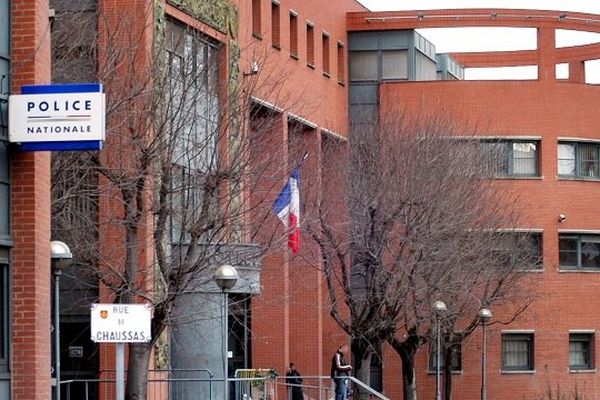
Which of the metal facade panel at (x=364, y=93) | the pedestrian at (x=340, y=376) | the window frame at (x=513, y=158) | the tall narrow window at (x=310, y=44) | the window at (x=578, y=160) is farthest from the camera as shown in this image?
the window at (x=578, y=160)

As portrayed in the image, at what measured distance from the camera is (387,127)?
4816cm

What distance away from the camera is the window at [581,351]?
203 feet

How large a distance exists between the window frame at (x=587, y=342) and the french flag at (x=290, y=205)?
24625mm

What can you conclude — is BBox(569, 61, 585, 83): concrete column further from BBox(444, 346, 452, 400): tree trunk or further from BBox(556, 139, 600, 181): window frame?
BBox(444, 346, 452, 400): tree trunk

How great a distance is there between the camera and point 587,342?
62281 millimetres

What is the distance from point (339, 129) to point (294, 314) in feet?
21.3

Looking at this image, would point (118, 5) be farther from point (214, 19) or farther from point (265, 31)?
point (265, 31)

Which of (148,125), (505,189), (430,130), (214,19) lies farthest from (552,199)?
(148,125)

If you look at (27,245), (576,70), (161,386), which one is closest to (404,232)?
(161,386)

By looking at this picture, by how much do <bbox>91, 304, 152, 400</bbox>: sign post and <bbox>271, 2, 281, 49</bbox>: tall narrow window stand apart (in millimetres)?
30423

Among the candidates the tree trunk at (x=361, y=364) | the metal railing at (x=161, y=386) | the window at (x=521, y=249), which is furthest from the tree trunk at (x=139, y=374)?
the window at (x=521, y=249)

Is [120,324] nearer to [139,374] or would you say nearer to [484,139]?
[139,374]

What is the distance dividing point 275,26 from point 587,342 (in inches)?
783

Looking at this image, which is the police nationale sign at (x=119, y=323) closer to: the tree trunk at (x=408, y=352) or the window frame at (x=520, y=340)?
the tree trunk at (x=408, y=352)
